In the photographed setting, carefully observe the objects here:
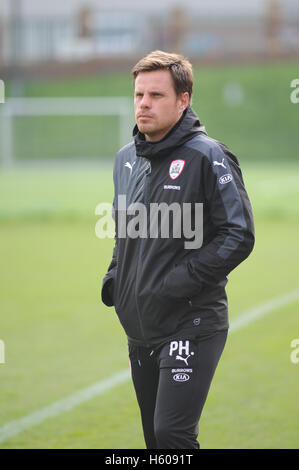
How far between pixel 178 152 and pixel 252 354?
4363 millimetres

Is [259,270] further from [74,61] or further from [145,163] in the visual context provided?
[74,61]

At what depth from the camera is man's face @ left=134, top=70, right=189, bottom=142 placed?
13.5 feet

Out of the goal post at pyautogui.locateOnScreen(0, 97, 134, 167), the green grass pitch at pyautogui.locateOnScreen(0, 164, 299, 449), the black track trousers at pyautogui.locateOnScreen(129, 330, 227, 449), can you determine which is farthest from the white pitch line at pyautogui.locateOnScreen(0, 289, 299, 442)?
the goal post at pyautogui.locateOnScreen(0, 97, 134, 167)

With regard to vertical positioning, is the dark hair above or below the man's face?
above

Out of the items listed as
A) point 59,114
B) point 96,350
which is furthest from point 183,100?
point 59,114

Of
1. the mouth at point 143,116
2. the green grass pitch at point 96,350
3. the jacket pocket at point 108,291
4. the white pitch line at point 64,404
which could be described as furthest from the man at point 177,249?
the white pitch line at point 64,404

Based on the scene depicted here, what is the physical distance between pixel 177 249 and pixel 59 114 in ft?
133

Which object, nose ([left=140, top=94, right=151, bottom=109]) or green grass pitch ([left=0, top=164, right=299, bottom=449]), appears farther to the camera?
green grass pitch ([left=0, top=164, right=299, bottom=449])

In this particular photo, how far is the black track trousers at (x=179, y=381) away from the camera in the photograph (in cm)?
399

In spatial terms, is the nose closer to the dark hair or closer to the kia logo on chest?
the dark hair

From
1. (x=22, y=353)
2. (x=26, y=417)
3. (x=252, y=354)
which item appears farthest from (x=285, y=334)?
(x=26, y=417)

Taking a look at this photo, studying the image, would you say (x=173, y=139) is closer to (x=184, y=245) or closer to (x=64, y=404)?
(x=184, y=245)

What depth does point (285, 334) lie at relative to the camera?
29.2 ft

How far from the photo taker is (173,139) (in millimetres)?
4121
